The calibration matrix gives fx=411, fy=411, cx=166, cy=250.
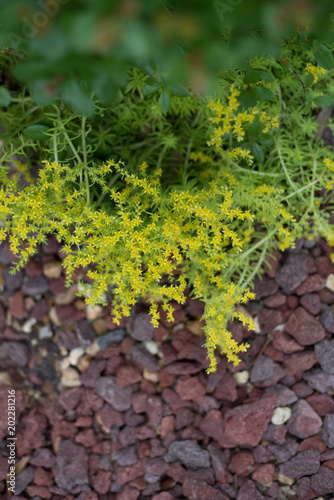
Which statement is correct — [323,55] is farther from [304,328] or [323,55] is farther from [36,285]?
[36,285]

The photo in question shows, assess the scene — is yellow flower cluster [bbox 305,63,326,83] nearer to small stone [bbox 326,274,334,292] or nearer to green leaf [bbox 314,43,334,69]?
green leaf [bbox 314,43,334,69]

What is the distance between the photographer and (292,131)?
227cm

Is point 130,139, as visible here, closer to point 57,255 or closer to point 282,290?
point 57,255

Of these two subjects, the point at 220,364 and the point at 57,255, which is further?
the point at 57,255

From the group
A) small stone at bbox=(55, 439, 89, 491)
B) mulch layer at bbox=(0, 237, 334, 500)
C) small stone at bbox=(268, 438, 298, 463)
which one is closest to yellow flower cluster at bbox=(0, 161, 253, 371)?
mulch layer at bbox=(0, 237, 334, 500)

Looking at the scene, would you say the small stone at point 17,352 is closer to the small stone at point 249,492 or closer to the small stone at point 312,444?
the small stone at point 249,492

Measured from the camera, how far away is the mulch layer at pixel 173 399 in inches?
86.3

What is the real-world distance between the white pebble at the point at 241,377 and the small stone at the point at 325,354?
0.40m

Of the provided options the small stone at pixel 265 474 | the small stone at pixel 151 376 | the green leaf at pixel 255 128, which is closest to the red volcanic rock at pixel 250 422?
the small stone at pixel 265 474

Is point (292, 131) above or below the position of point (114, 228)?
above

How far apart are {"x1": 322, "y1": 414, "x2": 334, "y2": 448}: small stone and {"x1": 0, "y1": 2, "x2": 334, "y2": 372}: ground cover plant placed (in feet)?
2.76

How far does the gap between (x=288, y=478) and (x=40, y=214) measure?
1.85 metres

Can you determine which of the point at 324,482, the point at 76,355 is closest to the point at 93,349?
the point at 76,355

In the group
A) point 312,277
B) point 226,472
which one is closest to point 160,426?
point 226,472
